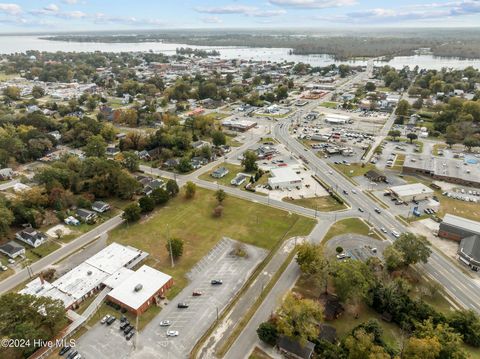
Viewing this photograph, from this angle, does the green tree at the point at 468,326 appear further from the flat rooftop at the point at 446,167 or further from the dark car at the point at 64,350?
the flat rooftop at the point at 446,167

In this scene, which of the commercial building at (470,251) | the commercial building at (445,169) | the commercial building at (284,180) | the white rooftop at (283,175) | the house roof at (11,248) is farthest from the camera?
the commercial building at (445,169)

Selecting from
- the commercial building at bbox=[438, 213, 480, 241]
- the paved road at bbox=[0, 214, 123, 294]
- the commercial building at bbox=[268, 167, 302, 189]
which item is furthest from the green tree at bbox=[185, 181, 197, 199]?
the commercial building at bbox=[438, 213, 480, 241]

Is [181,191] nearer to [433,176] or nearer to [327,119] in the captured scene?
[433,176]

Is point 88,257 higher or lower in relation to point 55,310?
lower

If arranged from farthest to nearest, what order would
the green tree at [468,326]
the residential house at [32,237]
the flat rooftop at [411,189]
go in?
1. the flat rooftop at [411,189]
2. the residential house at [32,237]
3. the green tree at [468,326]


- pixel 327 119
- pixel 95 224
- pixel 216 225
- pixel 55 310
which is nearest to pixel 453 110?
pixel 327 119

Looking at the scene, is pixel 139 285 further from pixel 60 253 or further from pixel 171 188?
pixel 171 188

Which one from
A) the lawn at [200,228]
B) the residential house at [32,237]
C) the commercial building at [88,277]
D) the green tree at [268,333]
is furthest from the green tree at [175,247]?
the residential house at [32,237]
